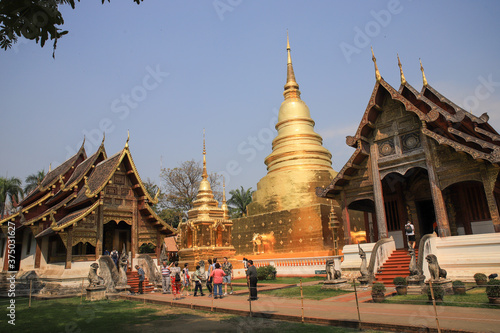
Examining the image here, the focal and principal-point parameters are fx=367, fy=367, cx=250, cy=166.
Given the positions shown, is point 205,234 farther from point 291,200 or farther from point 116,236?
point 116,236

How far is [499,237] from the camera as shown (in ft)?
37.6

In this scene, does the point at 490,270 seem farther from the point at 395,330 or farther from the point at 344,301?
the point at 395,330

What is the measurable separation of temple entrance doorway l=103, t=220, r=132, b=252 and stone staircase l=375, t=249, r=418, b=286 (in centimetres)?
1314

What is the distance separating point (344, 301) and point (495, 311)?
3505mm

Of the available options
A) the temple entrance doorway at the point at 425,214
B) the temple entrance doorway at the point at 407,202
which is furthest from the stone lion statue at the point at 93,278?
the temple entrance doorway at the point at 425,214

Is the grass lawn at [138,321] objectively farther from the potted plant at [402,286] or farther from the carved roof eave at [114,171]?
the carved roof eave at [114,171]

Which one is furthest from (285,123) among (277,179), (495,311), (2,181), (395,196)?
(2,181)

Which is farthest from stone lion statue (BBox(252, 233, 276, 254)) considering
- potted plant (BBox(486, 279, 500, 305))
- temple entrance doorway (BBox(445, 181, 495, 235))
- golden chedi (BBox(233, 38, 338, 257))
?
potted plant (BBox(486, 279, 500, 305))

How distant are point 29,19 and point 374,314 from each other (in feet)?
26.8

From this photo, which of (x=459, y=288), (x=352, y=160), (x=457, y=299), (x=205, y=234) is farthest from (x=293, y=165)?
(x=457, y=299)

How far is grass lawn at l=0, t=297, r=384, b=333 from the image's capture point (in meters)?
7.22

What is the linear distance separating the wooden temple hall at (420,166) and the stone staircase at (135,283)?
853cm

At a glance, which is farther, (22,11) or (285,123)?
(285,123)

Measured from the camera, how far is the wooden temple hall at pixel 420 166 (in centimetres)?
1308
